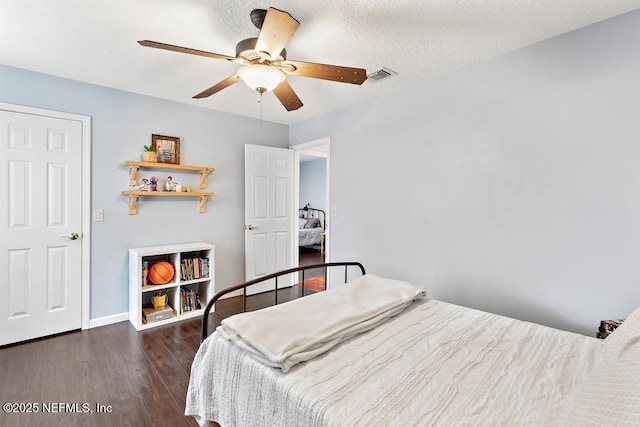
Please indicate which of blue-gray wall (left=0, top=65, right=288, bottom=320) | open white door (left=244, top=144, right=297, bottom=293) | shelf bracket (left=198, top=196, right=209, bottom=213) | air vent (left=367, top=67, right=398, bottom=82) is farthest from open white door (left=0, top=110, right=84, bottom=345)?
air vent (left=367, top=67, right=398, bottom=82)

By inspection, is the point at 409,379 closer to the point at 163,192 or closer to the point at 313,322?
the point at 313,322

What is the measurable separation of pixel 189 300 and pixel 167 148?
1707 mm

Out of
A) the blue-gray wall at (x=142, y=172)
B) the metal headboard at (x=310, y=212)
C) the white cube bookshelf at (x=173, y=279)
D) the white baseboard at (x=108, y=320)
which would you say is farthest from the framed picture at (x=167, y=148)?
the metal headboard at (x=310, y=212)

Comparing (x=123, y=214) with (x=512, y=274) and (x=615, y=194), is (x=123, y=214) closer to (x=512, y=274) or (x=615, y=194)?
(x=512, y=274)

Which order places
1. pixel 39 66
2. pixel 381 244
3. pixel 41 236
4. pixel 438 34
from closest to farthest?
pixel 438 34
pixel 39 66
pixel 41 236
pixel 381 244

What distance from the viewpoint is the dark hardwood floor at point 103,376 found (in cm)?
178

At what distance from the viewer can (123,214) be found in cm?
317

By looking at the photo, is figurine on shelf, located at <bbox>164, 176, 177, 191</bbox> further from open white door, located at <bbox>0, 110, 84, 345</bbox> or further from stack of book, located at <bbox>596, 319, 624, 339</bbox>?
stack of book, located at <bbox>596, 319, 624, 339</bbox>

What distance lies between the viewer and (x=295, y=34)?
202 centimetres

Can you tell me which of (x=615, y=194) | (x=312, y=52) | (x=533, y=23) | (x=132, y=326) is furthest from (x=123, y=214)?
(x=615, y=194)

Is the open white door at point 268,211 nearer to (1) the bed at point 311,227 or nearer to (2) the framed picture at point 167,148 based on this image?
(2) the framed picture at point 167,148

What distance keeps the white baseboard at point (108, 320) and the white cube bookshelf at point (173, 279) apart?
0.28 ft

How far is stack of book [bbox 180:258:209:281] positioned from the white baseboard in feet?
2.26

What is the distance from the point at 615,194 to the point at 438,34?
1.51 meters
